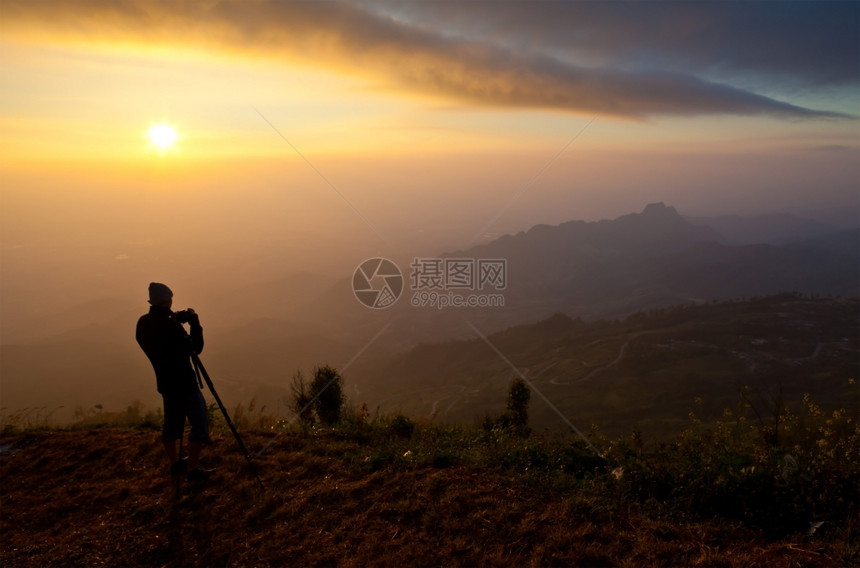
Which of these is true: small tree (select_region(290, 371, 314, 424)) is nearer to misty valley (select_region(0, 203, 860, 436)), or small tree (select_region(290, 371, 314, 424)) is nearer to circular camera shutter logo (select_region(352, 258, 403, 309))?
circular camera shutter logo (select_region(352, 258, 403, 309))

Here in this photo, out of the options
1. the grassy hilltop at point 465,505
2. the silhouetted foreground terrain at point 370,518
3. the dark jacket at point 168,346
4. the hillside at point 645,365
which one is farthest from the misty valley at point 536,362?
the dark jacket at point 168,346

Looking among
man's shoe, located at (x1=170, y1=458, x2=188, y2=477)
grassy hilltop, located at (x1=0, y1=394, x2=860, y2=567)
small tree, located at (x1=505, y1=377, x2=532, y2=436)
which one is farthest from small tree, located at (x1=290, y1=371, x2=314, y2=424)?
small tree, located at (x1=505, y1=377, x2=532, y2=436)

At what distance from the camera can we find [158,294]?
589 cm

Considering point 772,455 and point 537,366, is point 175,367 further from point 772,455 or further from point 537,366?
point 537,366

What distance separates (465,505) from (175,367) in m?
4.17

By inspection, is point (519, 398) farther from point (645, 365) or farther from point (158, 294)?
point (645, 365)

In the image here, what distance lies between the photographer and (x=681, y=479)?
5.15 meters

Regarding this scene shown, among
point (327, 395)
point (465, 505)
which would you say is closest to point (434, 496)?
point (465, 505)

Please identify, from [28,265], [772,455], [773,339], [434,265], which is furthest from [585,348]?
[28,265]

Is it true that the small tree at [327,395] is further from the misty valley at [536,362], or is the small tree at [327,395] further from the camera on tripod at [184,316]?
the misty valley at [536,362]

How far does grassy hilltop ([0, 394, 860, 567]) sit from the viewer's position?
171 inches

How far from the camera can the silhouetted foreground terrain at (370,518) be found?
4.26m

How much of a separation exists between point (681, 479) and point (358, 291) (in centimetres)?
1658

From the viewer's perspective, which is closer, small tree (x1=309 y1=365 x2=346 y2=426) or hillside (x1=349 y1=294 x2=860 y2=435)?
small tree (x1=309 y1=365 x2=346 y2=426)
